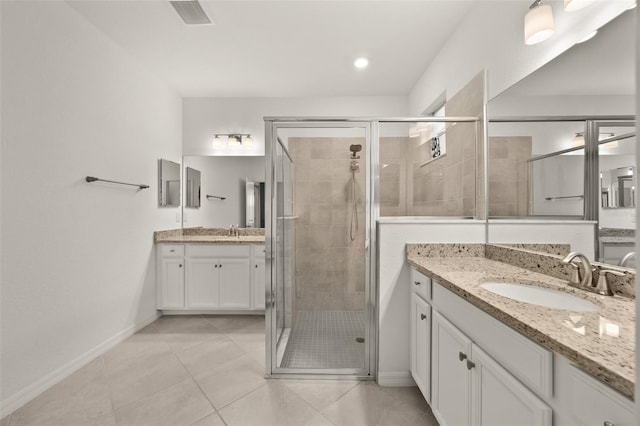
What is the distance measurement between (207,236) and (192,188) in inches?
25.6

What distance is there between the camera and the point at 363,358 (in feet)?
6.73

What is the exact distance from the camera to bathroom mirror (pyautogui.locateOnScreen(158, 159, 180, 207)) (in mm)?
3223

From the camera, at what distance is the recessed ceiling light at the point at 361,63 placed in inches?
109

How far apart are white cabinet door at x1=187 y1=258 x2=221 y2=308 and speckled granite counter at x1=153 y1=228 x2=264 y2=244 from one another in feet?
0.75

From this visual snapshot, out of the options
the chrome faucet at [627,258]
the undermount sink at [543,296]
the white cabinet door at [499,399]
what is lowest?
the white cabinet door at [499,399]

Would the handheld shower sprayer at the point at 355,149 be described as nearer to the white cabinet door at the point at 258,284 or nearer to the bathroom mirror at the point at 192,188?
the white cabinet door at the point at 258,284

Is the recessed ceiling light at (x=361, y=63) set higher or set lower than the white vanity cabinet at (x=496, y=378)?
higher

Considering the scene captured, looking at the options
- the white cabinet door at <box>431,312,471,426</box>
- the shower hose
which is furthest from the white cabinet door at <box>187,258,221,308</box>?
the white cabinet door at <box>431,312,471,426</box>

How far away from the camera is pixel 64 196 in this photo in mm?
2021

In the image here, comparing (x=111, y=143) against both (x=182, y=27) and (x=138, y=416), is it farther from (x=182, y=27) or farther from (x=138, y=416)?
(x=138, y=416)

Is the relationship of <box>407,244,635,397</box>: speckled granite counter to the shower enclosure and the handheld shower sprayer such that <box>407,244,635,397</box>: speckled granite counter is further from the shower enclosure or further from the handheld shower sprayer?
the handheld shower sprayer

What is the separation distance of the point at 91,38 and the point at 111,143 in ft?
2.67

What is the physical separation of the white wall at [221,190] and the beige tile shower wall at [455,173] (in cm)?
221

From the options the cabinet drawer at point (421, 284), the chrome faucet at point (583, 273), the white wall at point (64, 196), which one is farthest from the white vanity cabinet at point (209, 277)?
the chrome faucet at point (583, 273)
